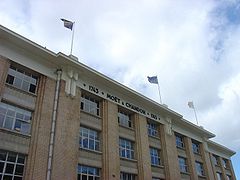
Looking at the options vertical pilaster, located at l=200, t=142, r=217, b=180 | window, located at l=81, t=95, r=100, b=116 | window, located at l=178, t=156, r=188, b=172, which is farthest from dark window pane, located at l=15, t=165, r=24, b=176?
vertical pilaster, located at l=200, t=142, r=217, b=180

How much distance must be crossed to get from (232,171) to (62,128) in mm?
33565

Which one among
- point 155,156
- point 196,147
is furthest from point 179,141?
point 155,156

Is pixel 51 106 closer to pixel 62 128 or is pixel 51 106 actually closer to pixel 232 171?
pixel 62 128

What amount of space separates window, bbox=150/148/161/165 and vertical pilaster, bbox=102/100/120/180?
564 cm

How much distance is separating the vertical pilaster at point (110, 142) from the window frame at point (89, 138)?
584 millimetres

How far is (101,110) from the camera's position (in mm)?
24781

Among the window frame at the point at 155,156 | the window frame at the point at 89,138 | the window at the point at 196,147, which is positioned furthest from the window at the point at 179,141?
the window frame at the point at 89,138

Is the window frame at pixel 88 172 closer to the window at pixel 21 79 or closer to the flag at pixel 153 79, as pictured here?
the window at pixel 21 79

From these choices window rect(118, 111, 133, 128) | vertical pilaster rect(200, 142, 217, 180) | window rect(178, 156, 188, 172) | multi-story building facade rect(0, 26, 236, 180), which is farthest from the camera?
vertical pilaster rect(200, 142, 217, 180)

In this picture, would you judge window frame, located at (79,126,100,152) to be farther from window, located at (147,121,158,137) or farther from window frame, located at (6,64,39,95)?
window, located at (147,121,158,137)

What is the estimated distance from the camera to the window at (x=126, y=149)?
2480 cm

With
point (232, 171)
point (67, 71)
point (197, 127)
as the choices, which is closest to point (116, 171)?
point (67, 71)

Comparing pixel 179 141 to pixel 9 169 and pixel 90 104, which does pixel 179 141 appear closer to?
pixel 90 104

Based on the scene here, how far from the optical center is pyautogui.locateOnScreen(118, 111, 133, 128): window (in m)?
26.7
